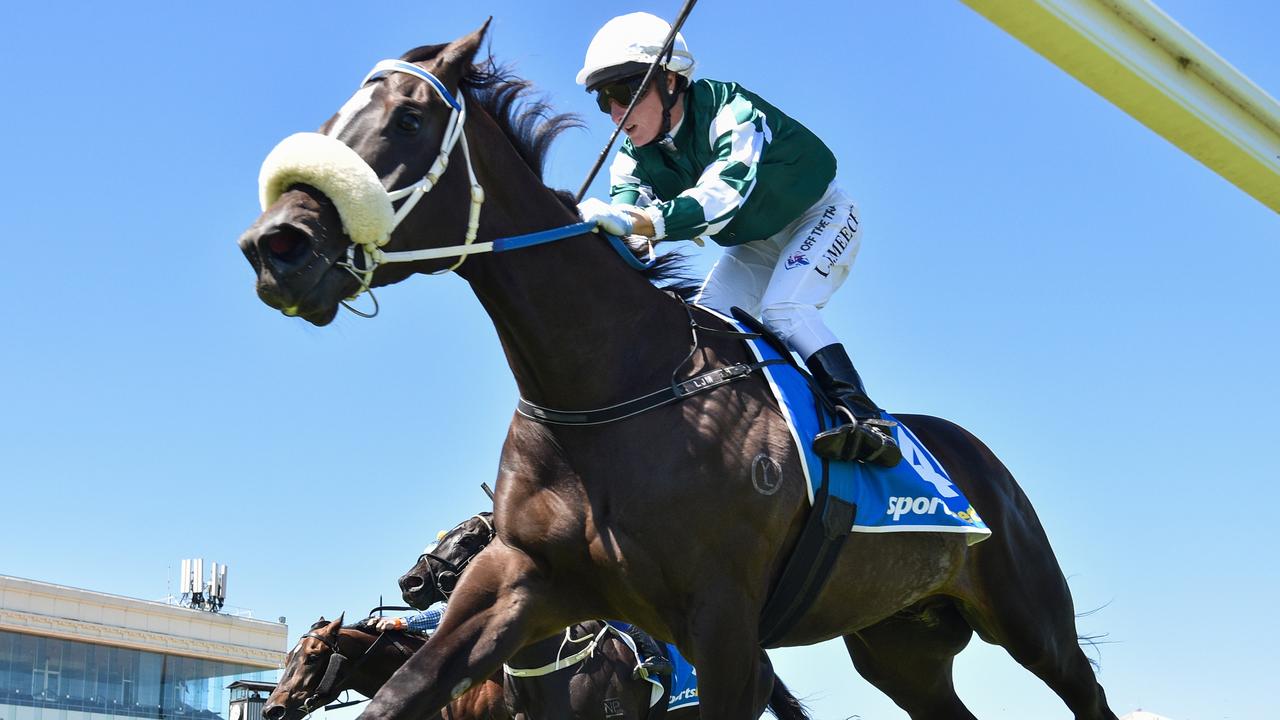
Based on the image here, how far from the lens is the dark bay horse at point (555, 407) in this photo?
14.9ft

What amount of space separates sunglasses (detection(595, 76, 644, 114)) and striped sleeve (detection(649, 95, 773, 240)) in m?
0.36

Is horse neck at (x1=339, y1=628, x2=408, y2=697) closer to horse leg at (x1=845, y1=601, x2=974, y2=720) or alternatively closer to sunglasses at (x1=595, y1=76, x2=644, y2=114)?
horse leg at (x1=845, y1=601, x2=974, y2=720)

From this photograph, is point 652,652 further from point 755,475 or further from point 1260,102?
point 1260,102

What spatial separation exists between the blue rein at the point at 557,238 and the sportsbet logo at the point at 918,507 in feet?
4.61

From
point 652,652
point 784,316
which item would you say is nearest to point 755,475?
point 784,316

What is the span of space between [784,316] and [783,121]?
0.84 metres

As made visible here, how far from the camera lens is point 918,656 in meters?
6.74

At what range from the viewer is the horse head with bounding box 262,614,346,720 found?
11500 mm

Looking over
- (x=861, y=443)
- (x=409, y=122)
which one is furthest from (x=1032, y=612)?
(x=409, y=122)

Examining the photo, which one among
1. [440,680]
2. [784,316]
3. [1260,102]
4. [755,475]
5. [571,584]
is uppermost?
[784,316]

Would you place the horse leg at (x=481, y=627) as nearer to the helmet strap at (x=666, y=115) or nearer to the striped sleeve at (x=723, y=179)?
the striped sleeve at (x=723, y=179)

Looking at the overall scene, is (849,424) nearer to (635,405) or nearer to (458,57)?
(635,405)

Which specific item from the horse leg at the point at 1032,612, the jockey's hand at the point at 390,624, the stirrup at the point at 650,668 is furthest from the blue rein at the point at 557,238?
the jockey's hand at the point at 390,624

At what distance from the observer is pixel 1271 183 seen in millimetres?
2963
